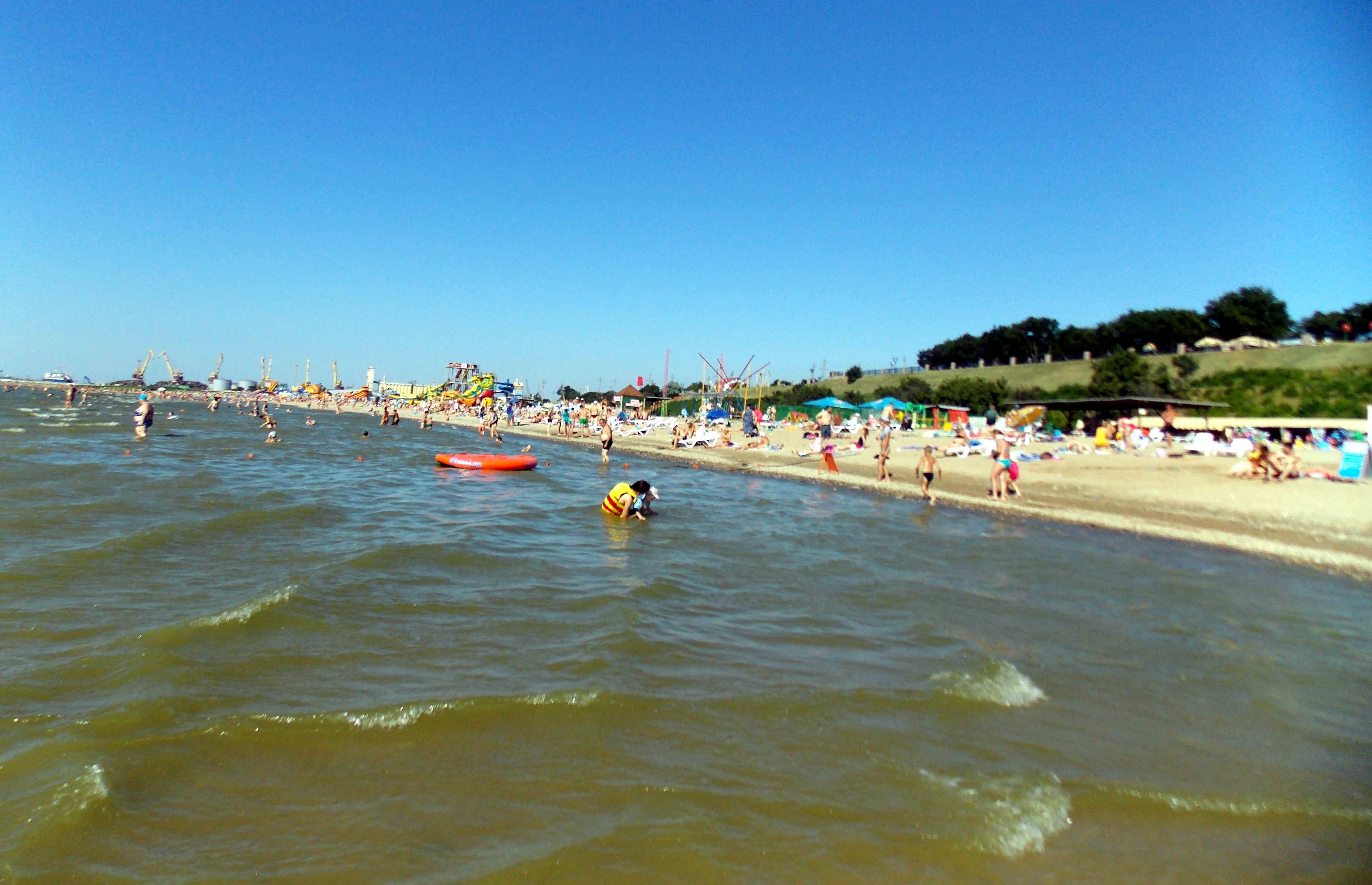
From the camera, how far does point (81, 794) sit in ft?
11.2

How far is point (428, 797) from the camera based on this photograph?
3.54m

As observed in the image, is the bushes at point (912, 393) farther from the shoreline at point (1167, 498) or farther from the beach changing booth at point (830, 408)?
the shoreline at point (1167, 498)

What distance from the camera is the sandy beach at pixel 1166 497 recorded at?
11.5 m

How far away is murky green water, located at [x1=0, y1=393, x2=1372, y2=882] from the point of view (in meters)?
3.20

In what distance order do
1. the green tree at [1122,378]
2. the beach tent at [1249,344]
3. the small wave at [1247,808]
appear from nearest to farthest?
the small wave at [1247,808], the green tree at [1122,378], the beach tent at [1249,344]

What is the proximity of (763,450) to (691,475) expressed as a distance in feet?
27.5

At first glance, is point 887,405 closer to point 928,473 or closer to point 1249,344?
point 928,473

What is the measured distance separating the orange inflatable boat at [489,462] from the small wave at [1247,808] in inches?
718

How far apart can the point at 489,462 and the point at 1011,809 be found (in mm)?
19018

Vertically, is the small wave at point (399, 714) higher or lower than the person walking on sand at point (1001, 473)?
lower

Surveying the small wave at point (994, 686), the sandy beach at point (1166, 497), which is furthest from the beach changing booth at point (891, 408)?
the small wave at point (994, 686)

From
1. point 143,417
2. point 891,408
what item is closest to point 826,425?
point 891,408

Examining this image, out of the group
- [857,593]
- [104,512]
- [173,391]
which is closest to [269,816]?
[857,593]

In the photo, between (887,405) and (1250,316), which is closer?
(887,405)
